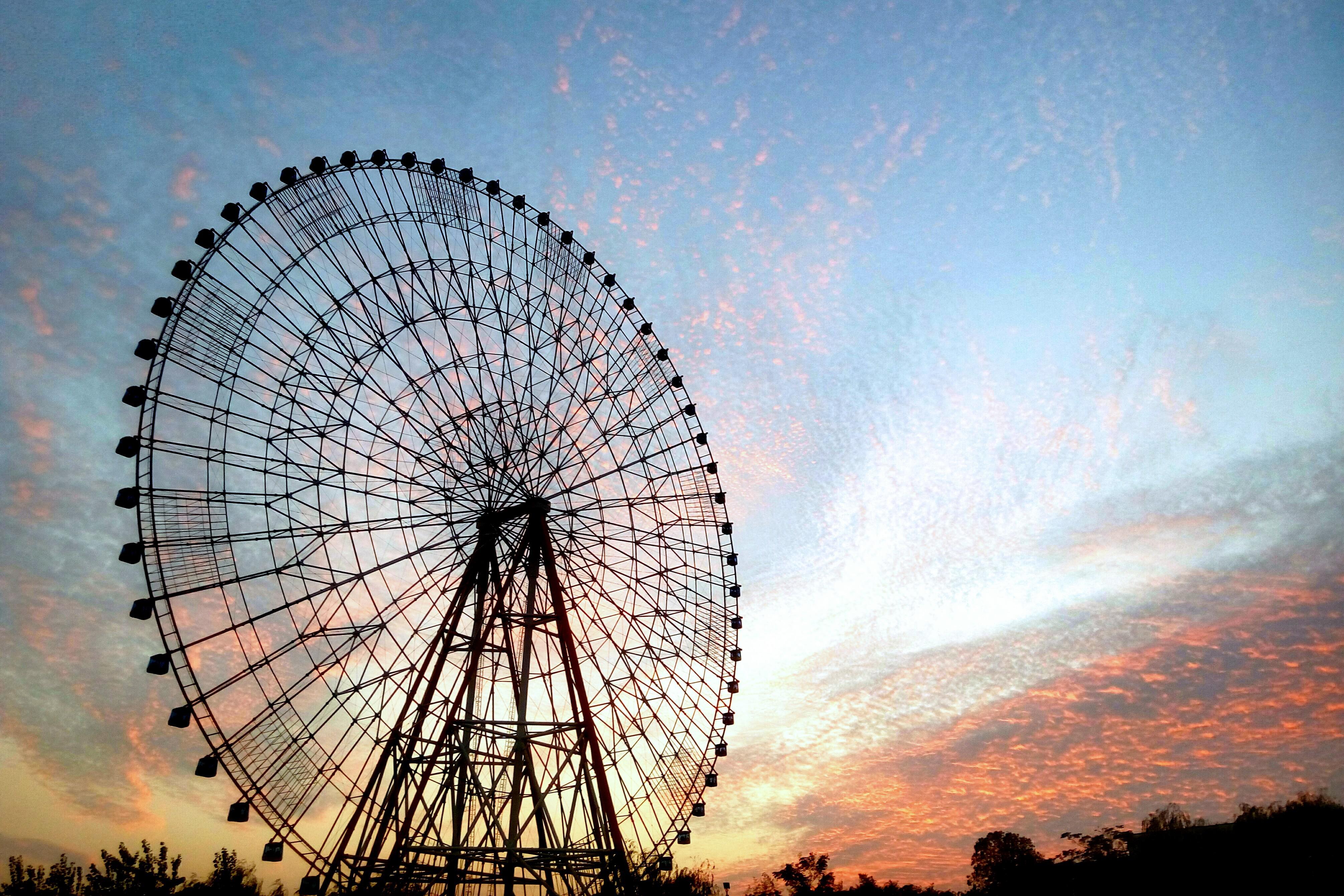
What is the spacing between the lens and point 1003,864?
2899 inches

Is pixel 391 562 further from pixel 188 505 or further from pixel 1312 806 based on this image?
pixel 1312 806

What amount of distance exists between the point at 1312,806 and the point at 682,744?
4281 cm

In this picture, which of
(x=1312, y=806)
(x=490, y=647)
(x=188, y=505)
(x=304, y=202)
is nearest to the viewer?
(x=188, y=505)

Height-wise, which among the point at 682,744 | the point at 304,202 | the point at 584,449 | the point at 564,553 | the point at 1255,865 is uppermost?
the point at 304,202

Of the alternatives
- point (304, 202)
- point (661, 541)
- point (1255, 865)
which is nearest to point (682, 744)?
point (661, 541)

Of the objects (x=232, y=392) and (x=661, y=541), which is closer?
(x=232, y=392)

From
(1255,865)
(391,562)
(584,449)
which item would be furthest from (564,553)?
(1255,865)

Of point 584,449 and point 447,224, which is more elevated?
point 447,224

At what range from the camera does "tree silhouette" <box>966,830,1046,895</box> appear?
218 feet

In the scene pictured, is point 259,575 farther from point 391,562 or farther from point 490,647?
point 490,647

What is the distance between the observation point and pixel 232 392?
24703mm

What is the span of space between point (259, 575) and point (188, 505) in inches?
99.9

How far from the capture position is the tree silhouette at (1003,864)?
66.3m

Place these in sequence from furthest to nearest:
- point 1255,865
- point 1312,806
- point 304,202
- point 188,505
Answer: point 1312,806, point 1255,865, point 304,202, point 188,505
